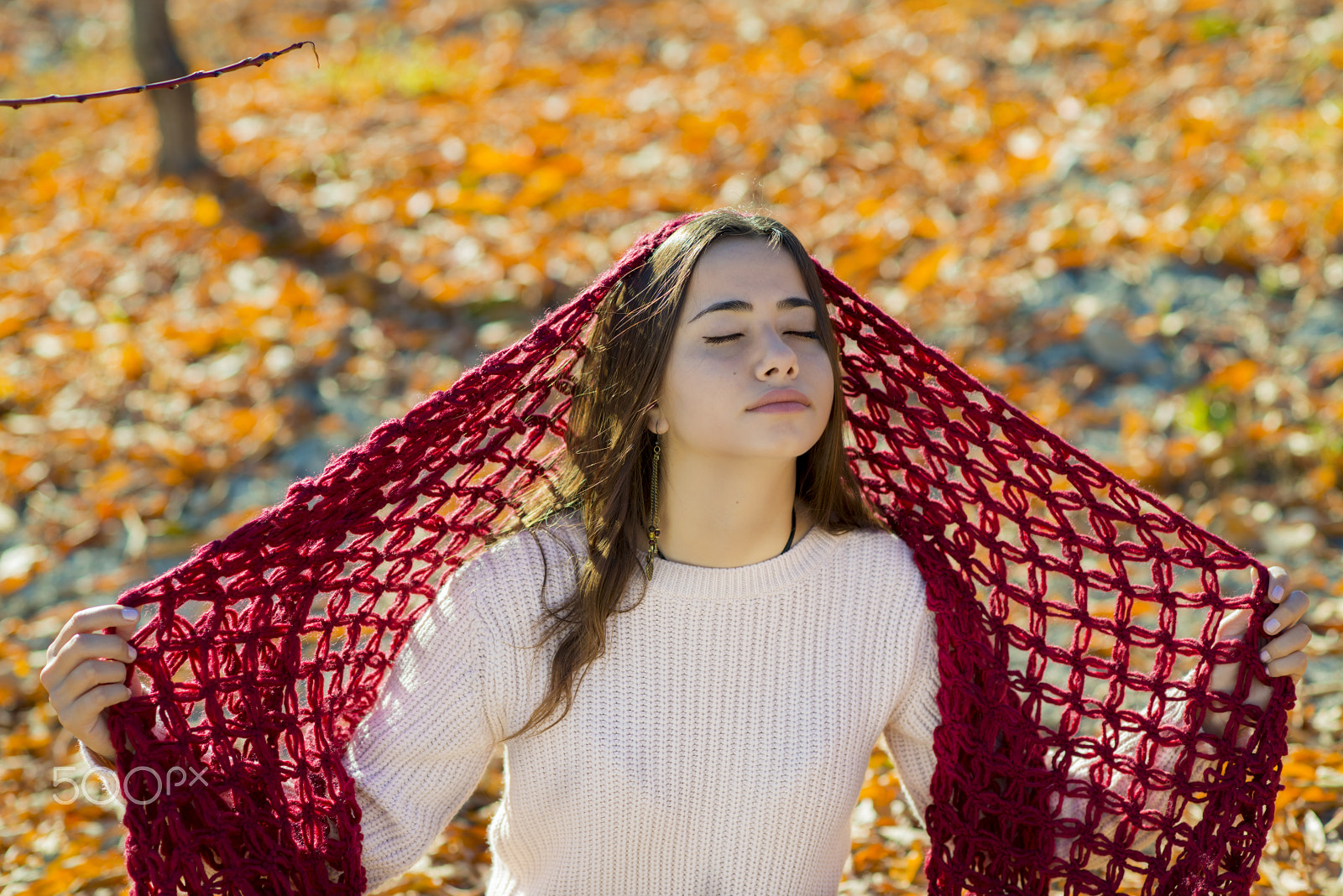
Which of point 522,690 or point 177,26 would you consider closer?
point 522,690

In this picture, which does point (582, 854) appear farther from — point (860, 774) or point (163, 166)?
point (163, 166)

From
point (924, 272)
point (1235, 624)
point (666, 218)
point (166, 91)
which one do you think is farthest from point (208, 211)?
point (1235, 624)

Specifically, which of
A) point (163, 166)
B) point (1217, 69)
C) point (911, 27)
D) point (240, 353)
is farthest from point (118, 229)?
point (1217, 69)

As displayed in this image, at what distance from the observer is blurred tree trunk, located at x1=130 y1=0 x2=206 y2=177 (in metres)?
5.19

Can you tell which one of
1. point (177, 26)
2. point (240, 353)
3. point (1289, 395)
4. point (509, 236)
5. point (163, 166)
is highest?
point (177, 26)

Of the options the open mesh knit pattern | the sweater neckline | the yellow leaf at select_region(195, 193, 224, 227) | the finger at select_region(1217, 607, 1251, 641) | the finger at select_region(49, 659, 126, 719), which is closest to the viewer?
the finger at select_region(49, 659, 126, 719)

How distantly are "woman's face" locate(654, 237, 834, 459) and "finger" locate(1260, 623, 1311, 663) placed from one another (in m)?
0.77

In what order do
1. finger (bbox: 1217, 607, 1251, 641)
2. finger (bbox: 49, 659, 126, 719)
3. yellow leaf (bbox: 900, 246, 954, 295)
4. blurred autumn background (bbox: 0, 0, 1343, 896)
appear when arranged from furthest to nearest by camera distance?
yellow leaf (bbox: 900, 246, 954, 295), blurred autumn background (bbox: 0, 0, 1343, 896), finger (bbox: 1217, 607, 1251, 641), finger (bbox: 49, 659, 126, 719)

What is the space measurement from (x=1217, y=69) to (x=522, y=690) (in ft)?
14.7

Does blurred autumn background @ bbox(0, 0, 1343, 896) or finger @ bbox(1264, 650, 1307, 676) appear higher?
blurred autumn background @ bbox(0, 0, 1343, 896)

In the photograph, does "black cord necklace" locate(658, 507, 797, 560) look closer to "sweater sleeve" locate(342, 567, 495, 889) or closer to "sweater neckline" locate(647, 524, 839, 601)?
"sweater neckline" locate(647, 524, 839, 601)

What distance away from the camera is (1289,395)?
11.5ft

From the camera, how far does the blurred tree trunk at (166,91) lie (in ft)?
17.0

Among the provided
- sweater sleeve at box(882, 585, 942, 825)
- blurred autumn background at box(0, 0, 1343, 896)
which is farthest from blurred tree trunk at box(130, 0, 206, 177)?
sweater sleeve at box(882, 585, 942, 825)
